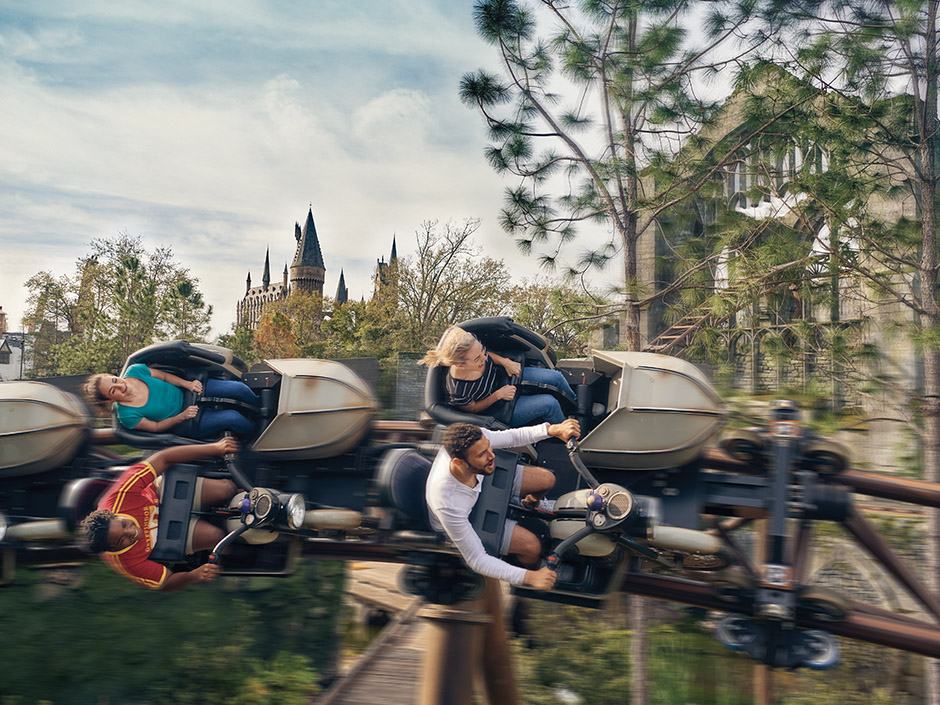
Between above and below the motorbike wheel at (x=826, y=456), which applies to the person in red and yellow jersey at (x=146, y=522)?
below

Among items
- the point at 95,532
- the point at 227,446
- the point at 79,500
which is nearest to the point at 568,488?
the point at 227,446

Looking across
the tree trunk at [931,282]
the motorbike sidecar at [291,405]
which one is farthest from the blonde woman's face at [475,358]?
the tree trunk at [931,282]

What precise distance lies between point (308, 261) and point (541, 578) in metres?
70.4

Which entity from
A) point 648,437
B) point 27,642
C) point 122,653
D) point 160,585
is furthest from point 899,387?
point 27,642

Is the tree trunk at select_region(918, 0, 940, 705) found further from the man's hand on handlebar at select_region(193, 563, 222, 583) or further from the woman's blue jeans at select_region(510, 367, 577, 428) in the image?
the man's hand on handlebar at select_region(193, 563, 222, 583)

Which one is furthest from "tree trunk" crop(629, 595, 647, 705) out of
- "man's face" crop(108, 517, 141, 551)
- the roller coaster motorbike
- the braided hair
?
the braided hair

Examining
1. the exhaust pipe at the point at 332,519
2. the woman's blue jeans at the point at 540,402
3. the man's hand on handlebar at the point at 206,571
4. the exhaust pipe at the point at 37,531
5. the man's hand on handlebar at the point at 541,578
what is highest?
the woman's blue jeans at the point at 540,402

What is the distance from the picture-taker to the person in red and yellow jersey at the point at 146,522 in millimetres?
3537

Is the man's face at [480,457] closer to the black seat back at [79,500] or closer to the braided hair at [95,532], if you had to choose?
the braided hair at [95,532]

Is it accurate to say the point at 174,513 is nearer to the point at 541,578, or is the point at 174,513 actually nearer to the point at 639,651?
the point at 541,578

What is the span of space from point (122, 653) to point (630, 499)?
505cm

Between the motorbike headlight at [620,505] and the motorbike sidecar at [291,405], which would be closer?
the motorbike headlight at [620,505]

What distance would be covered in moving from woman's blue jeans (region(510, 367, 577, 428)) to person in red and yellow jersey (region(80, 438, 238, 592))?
59.4 inches

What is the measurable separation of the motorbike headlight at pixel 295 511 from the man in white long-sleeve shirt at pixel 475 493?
80 cm
